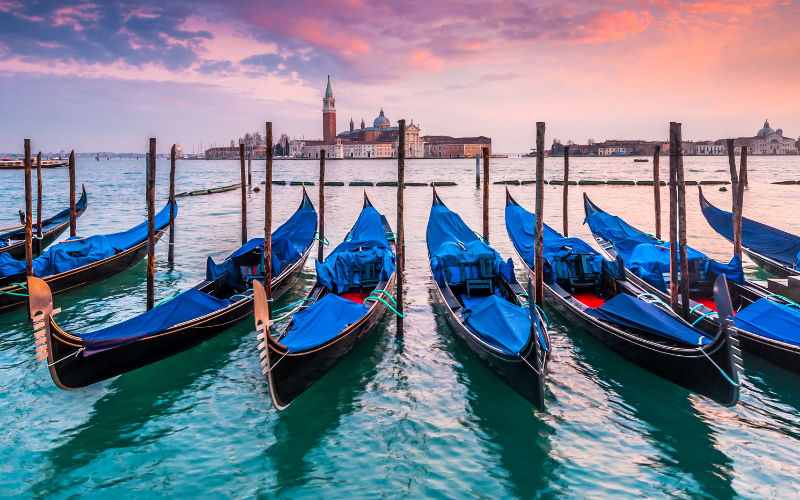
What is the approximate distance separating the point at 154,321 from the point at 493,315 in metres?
3.31

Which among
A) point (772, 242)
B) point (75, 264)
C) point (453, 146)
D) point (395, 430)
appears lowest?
point (395, 430)

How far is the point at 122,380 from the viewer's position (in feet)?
16.1

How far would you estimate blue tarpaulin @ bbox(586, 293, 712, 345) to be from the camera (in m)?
4.53

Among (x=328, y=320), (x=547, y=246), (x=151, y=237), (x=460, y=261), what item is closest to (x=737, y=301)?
(x=547, y=246)

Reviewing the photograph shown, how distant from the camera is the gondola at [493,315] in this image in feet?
13.4

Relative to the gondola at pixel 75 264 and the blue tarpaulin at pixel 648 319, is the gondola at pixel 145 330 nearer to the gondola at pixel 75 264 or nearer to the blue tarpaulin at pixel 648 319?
the gondola at pixel 75 264

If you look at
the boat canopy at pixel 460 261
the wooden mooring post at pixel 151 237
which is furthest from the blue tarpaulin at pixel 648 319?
the wooden mooring post at pixel 151 237

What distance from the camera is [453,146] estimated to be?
118188mm

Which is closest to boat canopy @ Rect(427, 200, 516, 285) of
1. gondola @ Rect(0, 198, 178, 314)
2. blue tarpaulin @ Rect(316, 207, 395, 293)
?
blue tarpaulin @ Rect(316, 207, 395, 293)

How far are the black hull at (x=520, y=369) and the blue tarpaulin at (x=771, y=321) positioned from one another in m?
2.17

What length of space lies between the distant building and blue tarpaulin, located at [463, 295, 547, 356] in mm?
112822

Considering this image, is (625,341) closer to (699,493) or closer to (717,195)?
(699,493)

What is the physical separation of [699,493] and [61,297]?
814 centimetres

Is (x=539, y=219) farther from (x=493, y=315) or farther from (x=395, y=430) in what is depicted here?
(x=395, y=430)
